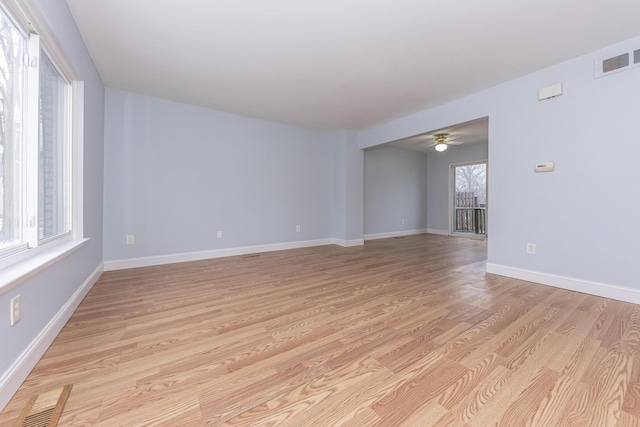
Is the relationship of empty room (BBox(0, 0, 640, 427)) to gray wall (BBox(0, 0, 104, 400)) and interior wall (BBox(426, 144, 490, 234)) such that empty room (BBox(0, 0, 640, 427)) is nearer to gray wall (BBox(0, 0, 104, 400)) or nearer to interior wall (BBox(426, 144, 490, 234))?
gray wall (BBox(0, 0, 104, 400))

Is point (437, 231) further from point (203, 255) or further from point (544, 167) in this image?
point (203, 255)

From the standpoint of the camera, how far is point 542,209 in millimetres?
2717

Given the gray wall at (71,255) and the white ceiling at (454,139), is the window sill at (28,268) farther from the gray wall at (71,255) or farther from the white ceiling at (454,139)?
the white ceiling at (454,139)

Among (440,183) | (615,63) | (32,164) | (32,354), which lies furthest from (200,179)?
(440,183)

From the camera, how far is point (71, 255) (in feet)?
6.48

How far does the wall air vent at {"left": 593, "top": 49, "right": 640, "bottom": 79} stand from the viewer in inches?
86.4

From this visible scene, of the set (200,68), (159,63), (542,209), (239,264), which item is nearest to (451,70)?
(542,209)

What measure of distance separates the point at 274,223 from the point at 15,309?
11.4 feet

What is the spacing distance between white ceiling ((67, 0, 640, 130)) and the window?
0.66 meters

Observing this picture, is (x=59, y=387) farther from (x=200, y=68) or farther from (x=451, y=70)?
(x=451, y=70)

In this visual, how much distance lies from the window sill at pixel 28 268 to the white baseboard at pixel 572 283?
3.97 m

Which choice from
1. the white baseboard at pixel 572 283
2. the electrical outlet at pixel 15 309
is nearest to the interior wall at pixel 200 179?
the electrical outlet at pixel 15 309

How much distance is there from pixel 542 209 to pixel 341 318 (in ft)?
8.16

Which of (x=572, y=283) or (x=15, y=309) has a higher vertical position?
(x=15, y=309)
